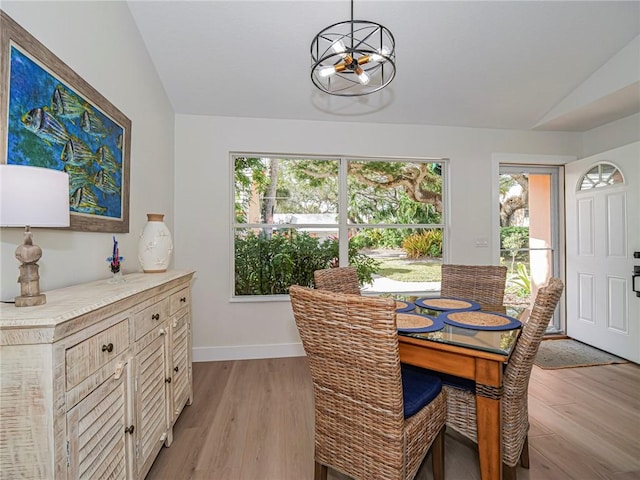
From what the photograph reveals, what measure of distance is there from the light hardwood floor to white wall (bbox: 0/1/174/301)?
117cm

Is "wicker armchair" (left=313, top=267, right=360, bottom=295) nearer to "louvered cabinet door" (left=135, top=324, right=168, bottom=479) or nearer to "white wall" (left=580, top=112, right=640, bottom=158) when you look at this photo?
"louvered cabinet door" (left=135, top=324, right=168, bottom=479)

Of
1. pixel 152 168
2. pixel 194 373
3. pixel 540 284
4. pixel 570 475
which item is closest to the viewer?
pixel 570 475

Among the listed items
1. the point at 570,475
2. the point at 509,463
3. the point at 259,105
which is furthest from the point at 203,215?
the point at 570,475

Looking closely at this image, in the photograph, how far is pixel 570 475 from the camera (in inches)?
65.1

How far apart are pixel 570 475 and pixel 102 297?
7.90ft

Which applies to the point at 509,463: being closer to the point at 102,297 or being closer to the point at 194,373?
the point at 102,297

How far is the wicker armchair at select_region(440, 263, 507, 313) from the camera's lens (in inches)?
91.5

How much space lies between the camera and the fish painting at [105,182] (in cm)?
185

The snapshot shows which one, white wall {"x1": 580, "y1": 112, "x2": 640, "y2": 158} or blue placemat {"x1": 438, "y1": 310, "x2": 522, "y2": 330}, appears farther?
white wall {"x1": 580, "y1": 112, "x2": 640, "y2": 158}

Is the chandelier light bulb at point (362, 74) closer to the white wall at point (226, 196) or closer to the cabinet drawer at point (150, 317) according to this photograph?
the white wall at point (226, 196)

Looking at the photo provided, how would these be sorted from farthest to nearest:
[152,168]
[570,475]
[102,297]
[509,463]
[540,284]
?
[540,284] → [152,168] → [570,475] → [509,463] → [102,297]

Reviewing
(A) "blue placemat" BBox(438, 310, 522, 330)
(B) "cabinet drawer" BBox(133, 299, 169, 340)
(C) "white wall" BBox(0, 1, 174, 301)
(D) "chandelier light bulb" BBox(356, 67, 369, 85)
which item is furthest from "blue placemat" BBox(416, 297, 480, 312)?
(C) "white wall" BBox(0, 1, 174, 301)

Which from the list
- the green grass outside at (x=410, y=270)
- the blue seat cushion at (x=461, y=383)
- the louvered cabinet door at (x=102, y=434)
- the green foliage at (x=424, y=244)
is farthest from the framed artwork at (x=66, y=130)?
the green foliage at (x=424, y=244)

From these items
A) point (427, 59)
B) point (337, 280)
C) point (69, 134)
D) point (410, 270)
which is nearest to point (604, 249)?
point (410, 270)
